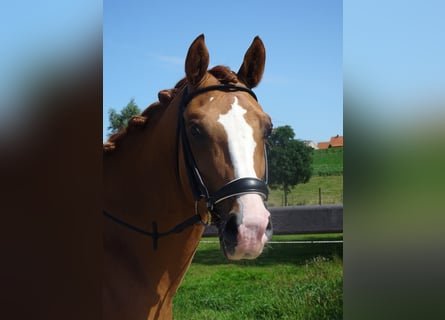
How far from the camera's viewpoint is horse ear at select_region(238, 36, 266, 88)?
2.21 m

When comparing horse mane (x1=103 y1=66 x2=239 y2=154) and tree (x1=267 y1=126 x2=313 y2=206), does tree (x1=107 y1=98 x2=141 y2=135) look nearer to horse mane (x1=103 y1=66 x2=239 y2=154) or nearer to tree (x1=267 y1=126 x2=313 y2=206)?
horse mane (x1=103 y1=66 x2=239 y2=154)

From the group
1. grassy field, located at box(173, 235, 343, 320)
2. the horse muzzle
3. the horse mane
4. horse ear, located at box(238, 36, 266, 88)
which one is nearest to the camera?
the horse muzzle

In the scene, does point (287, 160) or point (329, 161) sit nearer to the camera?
point (329, 161)

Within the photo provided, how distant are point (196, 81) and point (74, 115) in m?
0.71

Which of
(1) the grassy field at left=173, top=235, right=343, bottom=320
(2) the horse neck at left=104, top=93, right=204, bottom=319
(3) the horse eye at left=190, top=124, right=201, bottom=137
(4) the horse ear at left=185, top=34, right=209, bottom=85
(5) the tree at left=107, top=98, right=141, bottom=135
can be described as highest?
(4) the horse ear at left=185, top=34, right=209, bottom=85

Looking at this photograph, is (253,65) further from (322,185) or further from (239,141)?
(322,185)

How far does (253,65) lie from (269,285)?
4.43ft

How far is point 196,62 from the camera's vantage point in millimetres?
2137

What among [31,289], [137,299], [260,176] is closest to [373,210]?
[260,176]

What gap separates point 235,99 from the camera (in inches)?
79.8

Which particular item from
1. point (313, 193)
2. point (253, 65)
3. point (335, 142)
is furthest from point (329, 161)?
point (253, 65)

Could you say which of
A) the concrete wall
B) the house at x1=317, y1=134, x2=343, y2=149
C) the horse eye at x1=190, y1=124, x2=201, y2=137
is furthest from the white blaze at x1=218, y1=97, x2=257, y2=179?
the concrete wall

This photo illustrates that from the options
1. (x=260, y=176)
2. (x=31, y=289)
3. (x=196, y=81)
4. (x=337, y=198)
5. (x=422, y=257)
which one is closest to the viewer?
(x=31, y=289)

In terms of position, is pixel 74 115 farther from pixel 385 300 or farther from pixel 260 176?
pixel 385 300
